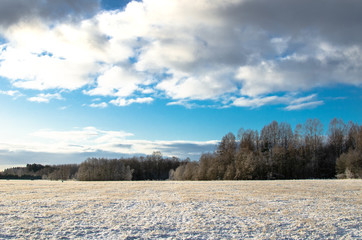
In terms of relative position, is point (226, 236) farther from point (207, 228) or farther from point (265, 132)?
point (265, 132)

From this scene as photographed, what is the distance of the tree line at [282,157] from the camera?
248 feet

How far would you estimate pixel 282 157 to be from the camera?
8619 cm

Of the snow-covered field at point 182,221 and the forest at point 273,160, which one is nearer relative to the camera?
the snow-covered field at point 182,221

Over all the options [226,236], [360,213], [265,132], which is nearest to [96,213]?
[226,236]

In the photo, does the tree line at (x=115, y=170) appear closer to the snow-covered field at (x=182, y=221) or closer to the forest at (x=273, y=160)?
the forest at (x=273, y=160)

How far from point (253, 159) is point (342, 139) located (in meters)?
44.9

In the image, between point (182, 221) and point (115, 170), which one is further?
point (115, 170)

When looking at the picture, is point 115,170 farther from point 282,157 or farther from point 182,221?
point 182,221

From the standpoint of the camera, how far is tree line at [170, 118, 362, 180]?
7562 cm

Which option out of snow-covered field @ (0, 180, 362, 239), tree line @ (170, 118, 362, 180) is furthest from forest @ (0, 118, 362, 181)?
snow-covered field @ (0, 180, 362, 239)

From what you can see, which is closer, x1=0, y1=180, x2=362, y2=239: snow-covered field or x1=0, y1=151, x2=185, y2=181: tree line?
x1=0, y1=180, x2=362, y2=239: snow-covered field

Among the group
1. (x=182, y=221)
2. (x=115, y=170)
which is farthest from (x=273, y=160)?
(x=182, y=221)

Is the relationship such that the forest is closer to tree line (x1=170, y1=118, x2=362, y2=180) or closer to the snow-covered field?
tree line (x1=170, y1=118, x2=362, y2=180)

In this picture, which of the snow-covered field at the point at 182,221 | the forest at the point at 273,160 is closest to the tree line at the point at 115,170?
the forest at the point at 273,160
